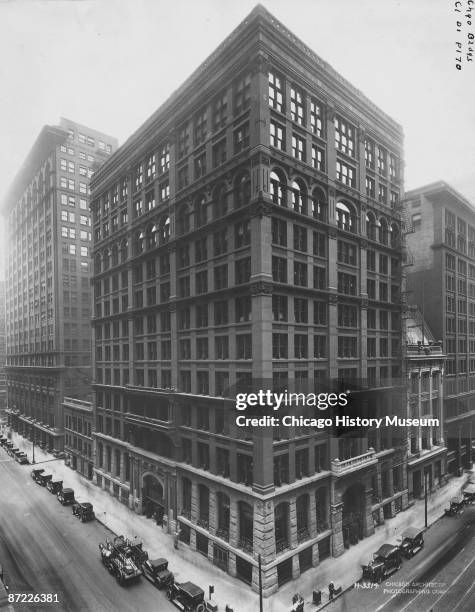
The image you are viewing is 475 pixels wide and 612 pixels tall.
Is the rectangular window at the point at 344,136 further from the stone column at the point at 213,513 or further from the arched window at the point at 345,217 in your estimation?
the stone column at the point at 213,513

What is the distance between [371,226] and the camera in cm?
4056

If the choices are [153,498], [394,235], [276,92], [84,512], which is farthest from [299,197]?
[84,512]

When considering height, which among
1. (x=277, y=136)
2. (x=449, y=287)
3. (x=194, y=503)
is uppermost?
(x=277, y=136)

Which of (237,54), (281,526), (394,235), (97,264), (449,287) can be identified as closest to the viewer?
(281,526)

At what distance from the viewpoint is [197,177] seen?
35688mm

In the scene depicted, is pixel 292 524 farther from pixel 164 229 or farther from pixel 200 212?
pixel 164 229

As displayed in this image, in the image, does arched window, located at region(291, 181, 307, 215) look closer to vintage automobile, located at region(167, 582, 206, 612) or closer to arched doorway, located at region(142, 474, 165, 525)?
vintage automobile, located at region(167, 582, 206, 612)

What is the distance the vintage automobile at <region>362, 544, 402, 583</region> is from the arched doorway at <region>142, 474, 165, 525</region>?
62.8ft

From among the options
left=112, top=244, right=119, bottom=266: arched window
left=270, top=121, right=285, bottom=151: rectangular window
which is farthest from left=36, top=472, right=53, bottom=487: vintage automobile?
left=270, top=121, right=285, bottom=151: rectangular window

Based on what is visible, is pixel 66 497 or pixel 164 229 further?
pixel 66 497

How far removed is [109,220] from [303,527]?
39767 millimetres

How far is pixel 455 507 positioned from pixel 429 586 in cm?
1453

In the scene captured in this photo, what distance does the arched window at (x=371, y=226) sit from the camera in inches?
1586

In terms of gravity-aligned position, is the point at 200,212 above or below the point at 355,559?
above
